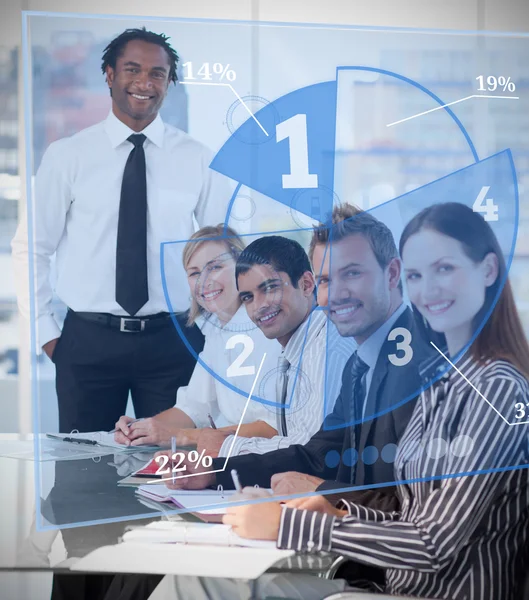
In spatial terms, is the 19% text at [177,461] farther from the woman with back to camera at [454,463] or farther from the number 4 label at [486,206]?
the number 4 label at [486,206]

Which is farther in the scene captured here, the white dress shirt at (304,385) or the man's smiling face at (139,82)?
the white dress shirt at (304,385)

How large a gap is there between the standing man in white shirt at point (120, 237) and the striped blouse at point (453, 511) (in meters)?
0.46

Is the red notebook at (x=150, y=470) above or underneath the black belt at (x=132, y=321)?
underneath

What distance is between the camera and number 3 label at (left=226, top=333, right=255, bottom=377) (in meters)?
1.72

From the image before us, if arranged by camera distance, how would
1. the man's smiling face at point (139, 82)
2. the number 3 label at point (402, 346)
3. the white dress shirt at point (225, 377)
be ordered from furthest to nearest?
the number 3 label at point (402, 346) → the white dress shirt at point (225, 377) → the man's smiling face at point (139, 82)

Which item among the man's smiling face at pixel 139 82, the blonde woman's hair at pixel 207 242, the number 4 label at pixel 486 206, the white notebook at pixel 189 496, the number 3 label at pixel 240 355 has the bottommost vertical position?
the white notebook at pixel 189 496

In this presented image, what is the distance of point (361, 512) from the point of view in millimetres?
1782

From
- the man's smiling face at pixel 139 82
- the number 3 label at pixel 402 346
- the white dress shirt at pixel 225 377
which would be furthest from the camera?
the number 3 label at pixel 402 346

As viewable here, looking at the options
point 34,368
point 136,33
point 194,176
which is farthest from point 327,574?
point 136,33

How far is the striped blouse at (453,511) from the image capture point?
1.65m

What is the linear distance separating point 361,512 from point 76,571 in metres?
0.67

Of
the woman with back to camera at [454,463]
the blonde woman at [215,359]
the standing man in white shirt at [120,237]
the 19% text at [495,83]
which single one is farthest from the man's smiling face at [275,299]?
the 19% text at [495,83]

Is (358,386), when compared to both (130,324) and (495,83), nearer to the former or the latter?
(130,324)

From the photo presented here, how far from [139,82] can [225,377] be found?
0.67 meters
